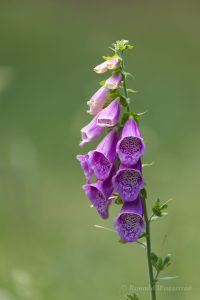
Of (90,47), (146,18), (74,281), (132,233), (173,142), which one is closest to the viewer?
(132,233)

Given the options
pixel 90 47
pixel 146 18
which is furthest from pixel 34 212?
pixel 146 18

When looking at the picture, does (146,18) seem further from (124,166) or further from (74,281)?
(124,166)

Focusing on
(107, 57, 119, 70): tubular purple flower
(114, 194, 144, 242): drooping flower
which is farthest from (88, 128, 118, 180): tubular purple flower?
(107, 57, 119, 70): tubular purple flower

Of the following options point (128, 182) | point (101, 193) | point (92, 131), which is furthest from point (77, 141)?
point (128, 182)

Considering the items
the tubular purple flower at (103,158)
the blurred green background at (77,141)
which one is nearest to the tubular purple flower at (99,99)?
the tubular purple flower at (103,158)

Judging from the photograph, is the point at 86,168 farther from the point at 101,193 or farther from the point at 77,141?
the point at 77,141
